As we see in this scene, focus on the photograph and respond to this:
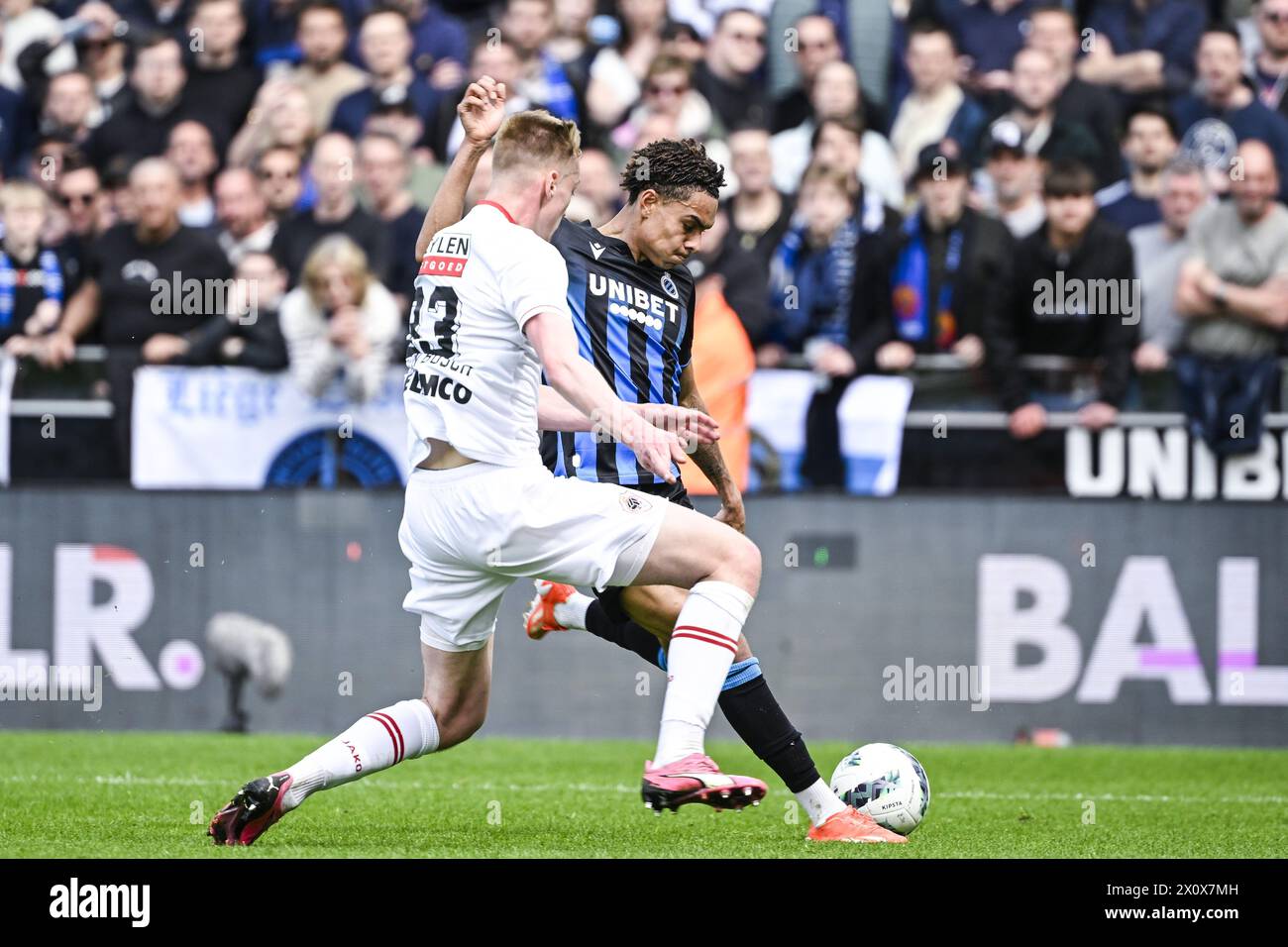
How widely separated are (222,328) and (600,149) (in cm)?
271

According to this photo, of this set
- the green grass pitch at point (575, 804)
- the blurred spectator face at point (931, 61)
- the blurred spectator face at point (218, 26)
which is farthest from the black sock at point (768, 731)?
the blurred spectator face at point (218, 26)

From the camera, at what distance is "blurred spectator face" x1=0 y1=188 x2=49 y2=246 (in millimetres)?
12648

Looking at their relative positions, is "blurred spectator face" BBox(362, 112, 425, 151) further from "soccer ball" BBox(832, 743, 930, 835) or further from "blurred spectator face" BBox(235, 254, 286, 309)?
"soccer ball" BBox(832, 743, 930, 835)

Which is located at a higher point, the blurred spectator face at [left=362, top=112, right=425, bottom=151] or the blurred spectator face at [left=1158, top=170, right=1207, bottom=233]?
the blurred spectator face at [left=362, top=112, right=425, bottom=151]

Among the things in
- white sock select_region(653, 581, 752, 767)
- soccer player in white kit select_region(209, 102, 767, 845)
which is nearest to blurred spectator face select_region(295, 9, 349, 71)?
soccer player in white kit select_region(209, 102, 767, 845)

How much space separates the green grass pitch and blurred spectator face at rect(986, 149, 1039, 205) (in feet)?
11.8

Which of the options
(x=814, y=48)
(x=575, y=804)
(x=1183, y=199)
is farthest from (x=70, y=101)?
(x=575, y=804)

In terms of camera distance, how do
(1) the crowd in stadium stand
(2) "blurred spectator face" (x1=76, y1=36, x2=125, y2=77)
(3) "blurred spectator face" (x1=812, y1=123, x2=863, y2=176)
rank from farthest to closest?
(2) "blurred spectator face" (x1=76, y1=36, x2=125, y2=77) → (3) "blurred spectator face" (x1=812, y1=123, x2=863, y2=176) → (1) the crowd in stadium stand

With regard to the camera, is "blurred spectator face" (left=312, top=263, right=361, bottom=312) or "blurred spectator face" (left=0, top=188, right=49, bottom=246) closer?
"blurred spectator face" (left=312, top=263, right=361, bottom=312)

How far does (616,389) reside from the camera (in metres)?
7.11

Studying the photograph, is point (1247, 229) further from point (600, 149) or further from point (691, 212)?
point (691, 212)

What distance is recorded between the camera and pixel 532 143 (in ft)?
20.4

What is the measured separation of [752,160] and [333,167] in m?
2.73

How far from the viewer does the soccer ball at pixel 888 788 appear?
712cm
